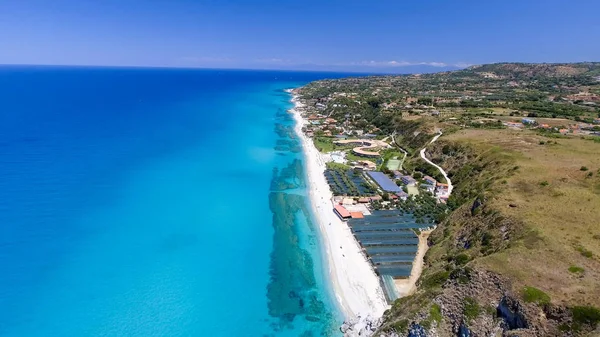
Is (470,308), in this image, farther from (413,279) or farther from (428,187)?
(428,187)

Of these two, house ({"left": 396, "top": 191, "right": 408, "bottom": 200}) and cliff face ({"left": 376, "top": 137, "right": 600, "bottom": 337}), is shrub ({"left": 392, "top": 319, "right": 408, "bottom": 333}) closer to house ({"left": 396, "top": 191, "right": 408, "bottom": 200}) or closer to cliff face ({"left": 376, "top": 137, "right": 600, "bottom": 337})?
cliff face ({"left": 376, "top": 137, "right": 600, "bottom": 337})

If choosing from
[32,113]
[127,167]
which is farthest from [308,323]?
[32,113]

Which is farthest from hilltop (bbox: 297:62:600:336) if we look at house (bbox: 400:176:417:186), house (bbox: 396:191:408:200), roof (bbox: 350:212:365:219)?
roof (bbox: 350:212:365:219)

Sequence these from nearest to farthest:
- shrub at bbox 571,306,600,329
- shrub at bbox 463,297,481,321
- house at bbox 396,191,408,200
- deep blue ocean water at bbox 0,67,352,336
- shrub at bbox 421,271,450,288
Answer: shrub at bbox 571,306,600,329 < shrub at bbox 463,297,481,321 < shrub at bbox 421,271,450,288 < deep blue ocean water at bbox 0,67,352,336 < house at bbox 396,191,408,200

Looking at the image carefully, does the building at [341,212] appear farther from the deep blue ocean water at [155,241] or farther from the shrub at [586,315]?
the shrub at [586,315]

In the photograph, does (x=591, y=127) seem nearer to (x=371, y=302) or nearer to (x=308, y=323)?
(x=371, y=302)

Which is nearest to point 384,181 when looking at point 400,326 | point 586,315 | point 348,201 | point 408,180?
point 408,180
